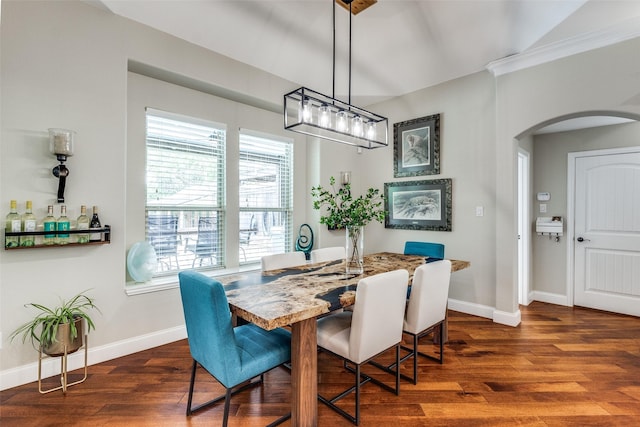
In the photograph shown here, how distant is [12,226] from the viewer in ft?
6.82

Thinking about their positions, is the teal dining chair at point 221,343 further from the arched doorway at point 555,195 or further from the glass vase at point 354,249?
the arched doorway at point 555,195

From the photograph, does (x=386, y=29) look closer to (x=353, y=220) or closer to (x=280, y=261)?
(x=353, y=220)

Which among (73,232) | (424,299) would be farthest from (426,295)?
(73,232)

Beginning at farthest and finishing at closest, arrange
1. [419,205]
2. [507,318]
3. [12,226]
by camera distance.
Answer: [419,205], [507,318], [12,226]

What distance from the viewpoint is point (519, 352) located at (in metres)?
2.73

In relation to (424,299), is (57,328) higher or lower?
lower

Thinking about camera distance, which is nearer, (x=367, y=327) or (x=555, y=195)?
(x=367, y=327)

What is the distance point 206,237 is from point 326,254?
55.5 inches

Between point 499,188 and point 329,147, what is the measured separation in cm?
224

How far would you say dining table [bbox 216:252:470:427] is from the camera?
1.51 metres

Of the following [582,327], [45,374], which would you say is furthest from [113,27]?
[582,327]

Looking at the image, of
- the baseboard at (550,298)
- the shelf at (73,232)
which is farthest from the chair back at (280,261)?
the baseboard at (550,298)

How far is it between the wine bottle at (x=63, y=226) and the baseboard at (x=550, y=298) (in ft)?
17.9

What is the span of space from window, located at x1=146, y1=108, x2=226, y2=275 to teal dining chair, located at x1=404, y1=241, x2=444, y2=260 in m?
2.19
